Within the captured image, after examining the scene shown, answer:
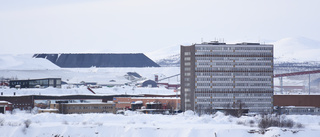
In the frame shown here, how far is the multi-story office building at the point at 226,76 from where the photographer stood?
109375mm

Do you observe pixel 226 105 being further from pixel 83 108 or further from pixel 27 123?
pixel 27 123

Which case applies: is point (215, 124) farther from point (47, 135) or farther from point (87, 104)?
point (87, 104)

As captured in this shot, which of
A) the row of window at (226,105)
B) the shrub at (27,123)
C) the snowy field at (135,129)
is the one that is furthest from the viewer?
the row of window at (226,105)

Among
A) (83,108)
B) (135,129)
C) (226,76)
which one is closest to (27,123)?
(135,129)

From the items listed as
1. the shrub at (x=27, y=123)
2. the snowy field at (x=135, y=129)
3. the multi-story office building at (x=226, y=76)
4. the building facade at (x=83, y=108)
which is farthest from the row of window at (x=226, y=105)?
the shrub at (x=27, y=123)

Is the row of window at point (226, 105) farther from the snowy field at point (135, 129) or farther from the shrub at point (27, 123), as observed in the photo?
the shrub at point (27, 123)

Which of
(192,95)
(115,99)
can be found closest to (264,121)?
(192,95)

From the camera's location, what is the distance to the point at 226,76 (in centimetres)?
11038

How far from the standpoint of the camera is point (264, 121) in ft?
246

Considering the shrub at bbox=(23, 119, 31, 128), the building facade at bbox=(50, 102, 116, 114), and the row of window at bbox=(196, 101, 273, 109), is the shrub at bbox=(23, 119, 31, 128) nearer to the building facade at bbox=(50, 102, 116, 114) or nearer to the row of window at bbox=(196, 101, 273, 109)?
the building facade at bbox=(50, 102, 116, 114)

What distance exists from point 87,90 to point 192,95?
129ft

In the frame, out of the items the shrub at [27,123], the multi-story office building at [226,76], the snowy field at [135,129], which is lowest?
the snowy field at [135,129]

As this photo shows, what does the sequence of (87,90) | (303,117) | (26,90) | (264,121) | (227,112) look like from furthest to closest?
(87,90) < (26,90) < (227,112) < (303,117) < (264,121)

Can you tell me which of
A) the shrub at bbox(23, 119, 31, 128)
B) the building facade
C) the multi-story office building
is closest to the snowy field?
the shrub at bbox(23, 119, 31, 128)
